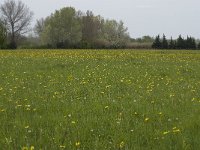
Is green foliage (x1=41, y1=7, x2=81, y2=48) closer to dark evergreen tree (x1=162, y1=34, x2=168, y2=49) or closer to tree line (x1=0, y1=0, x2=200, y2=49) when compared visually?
tree line (x1=0, y1=0, x2=200, y2=49)

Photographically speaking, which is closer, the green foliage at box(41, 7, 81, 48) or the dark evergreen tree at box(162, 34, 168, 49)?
the dark evergreen tree at box(162, 34, 168, 49)

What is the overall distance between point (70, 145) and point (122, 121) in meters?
1.49

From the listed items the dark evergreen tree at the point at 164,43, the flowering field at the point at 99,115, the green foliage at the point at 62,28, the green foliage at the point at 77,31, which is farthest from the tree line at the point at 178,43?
the flowering field at the point at 99,115

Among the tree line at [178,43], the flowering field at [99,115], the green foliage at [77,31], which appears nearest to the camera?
the flowering field at [99,115]

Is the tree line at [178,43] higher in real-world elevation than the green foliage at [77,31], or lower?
lower

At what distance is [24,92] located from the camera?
966 centimetres

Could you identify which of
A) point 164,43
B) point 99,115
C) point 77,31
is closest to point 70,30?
point 77,31

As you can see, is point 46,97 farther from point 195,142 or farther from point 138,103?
point 195,142

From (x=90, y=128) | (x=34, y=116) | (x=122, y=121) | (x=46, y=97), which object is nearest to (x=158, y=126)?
(x=122, y=121)

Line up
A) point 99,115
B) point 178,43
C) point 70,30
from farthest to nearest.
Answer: point 70,30, point 178,43, point 99,115

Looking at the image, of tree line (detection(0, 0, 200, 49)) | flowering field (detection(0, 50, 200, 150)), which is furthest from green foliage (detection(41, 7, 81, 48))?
flowering field (detection(0, 50, 200, 150))

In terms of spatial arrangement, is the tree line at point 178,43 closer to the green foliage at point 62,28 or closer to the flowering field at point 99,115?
the green foliage at point 62,28

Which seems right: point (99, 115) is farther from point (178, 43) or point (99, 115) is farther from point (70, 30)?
point (70, 30)

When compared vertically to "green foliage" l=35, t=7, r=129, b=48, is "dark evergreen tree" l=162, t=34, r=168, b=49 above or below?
below
